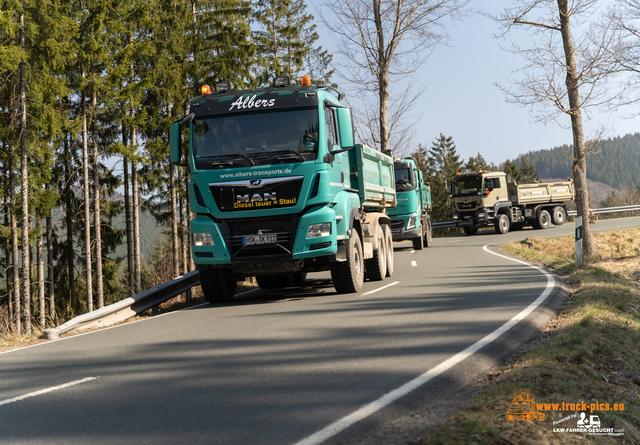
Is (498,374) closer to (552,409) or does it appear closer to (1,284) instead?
(552,409)

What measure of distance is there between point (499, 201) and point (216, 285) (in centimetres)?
2352

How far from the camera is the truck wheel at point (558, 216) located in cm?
3466

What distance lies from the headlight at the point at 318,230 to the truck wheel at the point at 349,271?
0.87 metres

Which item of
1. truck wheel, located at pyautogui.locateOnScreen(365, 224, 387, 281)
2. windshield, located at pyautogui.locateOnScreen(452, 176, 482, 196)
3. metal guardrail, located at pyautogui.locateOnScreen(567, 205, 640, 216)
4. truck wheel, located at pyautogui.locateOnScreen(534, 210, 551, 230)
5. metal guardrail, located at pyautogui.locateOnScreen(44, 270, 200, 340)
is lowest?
metal guardrail, located at pyautogui.locateOnScreen(44, 270, 200, 340)

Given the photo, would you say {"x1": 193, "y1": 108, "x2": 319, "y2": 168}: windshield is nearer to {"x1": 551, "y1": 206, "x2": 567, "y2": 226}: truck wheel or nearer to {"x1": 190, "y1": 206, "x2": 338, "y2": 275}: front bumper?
{"x1": 190, "y1": 206, "x2": 338, "y2": 275}: front bumper

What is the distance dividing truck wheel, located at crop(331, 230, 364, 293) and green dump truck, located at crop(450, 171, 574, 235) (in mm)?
21255

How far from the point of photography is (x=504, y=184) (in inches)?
1230

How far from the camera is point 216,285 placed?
1091cm

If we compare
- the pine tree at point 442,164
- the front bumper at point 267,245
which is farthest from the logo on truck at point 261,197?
the pine tree at point 442,164

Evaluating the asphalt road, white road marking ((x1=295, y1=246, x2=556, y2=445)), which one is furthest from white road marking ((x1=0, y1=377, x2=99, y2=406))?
white road marking ((x1=295, y1=246, x2=556, y2=445))

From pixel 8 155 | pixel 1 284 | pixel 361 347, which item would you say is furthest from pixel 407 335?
pixel 1 284

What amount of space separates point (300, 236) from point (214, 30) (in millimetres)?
19964

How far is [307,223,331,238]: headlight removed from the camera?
9594mm

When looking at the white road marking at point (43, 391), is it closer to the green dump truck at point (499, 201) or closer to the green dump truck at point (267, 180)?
the green dump truck at point (267, 180)
